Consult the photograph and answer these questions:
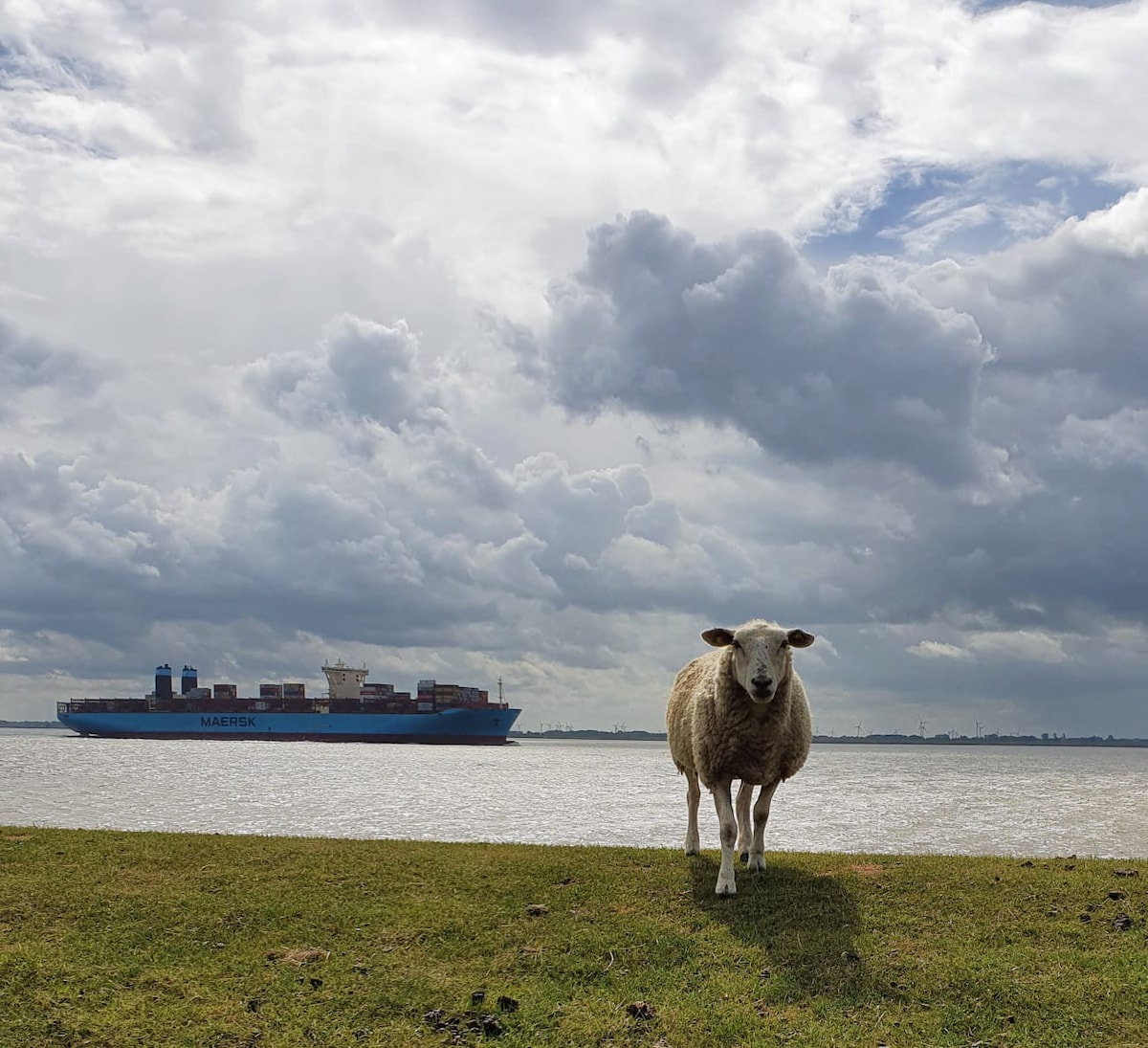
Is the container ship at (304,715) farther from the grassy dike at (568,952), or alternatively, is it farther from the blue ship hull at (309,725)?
the grassy dike at (568,952)

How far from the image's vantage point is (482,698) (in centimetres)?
14388

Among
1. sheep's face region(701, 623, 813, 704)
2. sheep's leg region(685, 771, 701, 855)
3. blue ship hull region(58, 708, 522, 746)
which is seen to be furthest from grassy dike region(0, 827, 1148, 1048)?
blue ship hull region(58, 708, 522, 746)

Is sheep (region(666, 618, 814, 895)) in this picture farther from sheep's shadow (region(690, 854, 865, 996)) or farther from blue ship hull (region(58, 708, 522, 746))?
blue ship hull (region(58, 708, 522, 746))

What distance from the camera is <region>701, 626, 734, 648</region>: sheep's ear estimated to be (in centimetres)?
1172

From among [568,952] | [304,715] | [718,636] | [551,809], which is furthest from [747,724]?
[304,715]

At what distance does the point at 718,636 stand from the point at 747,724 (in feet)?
3.25

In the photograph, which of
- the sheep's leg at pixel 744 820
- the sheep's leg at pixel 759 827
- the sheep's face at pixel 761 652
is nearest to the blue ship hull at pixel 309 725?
the sheep's leg at pixel 744 820

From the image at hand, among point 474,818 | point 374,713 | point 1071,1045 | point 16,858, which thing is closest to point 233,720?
point 374,713

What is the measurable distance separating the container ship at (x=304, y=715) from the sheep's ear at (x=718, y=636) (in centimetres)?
12220

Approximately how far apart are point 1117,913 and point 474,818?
27412mm

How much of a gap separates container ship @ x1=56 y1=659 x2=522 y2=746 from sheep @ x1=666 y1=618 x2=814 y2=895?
121334 mm

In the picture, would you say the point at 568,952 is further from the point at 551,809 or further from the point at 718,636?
the point at 551,809

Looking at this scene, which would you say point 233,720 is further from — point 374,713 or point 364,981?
point 364,981

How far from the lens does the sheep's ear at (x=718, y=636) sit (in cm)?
1172
